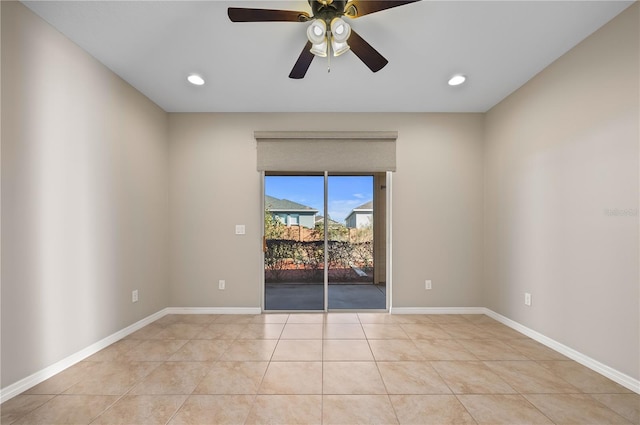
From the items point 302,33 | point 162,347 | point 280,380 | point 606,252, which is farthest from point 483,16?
point 162,347

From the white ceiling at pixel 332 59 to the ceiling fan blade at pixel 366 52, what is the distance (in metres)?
0.23

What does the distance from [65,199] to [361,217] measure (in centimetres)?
341

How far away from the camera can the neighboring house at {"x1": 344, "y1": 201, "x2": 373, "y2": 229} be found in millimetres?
4328

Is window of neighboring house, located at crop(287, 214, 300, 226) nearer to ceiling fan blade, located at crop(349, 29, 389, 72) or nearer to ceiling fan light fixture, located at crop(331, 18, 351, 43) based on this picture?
ceiling fan blade, located at crop(349, 29, 389, 72)

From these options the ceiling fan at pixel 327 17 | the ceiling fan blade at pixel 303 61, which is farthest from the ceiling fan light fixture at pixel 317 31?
the ceiling fan blade at pixel 303 61

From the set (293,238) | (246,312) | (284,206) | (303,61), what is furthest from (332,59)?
(246,312)

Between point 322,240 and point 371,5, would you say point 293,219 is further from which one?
point 371,5

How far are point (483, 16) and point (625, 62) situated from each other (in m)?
1.05

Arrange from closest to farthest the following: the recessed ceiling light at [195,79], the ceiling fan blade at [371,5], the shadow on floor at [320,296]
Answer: the ceiling fan blade at [371,5], the recessed ceiling light at [195,79], the shadow on floor at [320,296]

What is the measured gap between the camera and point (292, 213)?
13.6 feet

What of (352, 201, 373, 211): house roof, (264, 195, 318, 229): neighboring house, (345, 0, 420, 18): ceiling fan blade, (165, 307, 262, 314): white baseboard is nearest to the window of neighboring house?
(264, 195, 318, 229): neighboring house

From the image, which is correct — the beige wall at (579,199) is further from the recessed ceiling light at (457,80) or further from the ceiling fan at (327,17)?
the ceiling fan at (327,17)

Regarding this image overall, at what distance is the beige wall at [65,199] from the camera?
1.88 meters

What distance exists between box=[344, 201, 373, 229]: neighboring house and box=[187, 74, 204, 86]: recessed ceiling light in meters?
2.55
